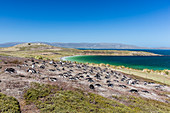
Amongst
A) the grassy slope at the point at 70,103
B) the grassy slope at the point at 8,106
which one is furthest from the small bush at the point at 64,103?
the grassy slope at the point at 8,106

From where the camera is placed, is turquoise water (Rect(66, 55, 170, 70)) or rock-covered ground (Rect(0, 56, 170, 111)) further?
turquoise water (Rect(66, 55, 170, 70))

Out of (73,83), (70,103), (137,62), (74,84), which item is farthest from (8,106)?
(137,62)

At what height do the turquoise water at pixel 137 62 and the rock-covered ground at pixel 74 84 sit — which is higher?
the rock-covered ground at pixel 74 84

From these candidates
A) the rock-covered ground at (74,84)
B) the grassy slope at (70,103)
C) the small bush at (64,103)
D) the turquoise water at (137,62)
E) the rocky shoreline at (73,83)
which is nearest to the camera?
the small bush at (64,103)

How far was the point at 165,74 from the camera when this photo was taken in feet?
187

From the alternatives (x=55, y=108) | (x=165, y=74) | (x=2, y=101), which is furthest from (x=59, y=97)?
(x=165, y=74)

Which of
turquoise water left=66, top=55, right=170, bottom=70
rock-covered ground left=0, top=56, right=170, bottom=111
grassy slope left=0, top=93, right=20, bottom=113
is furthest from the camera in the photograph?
turquoise water left=66, top=55, right=170, bottom=70

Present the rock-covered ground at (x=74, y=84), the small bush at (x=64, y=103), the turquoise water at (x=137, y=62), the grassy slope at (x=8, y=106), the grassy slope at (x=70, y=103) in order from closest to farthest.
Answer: the grassy slope at (x=8, y=106), the small bush at (x=64, y=103), the grassy slope at (x=70, y=103), the rock-covered ground at (x=74, y=84), the turquoise water at (x=137, y=62)

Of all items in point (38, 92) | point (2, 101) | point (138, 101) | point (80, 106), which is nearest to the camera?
point (2, 101)

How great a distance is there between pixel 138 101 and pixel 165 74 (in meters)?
46.7

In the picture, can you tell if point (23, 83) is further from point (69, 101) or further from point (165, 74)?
point (165, 74)

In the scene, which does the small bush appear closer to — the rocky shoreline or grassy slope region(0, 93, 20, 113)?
grassy slope region(0, 93, 20, 113)

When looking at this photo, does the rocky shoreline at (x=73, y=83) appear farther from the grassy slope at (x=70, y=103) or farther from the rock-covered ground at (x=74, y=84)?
the grassy slope at (x=70, y=103)

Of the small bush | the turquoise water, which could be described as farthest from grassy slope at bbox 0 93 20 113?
the turquoise water
